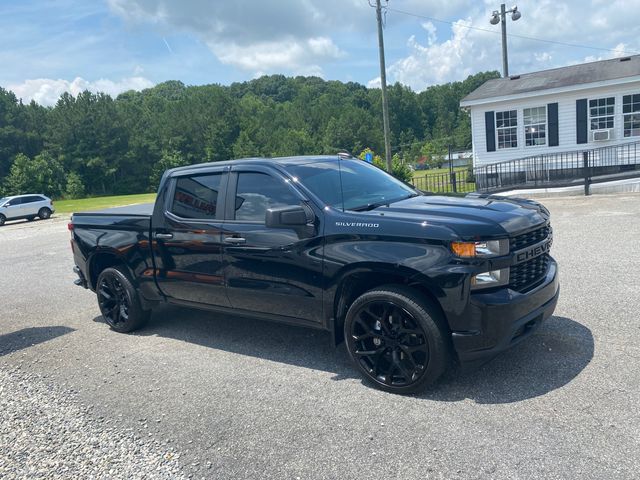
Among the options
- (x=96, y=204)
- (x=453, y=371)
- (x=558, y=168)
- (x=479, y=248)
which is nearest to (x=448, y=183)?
(x=558, y=168)

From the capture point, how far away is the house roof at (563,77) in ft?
60.8

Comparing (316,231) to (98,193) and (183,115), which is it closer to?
(98,193)

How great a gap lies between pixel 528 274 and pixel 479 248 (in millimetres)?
635

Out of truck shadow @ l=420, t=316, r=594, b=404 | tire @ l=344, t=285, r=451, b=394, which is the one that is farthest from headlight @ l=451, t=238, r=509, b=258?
truck shadow @ l=420, t=316, r=594, b=404

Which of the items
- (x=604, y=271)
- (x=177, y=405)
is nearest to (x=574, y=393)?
(x=177, y=405)

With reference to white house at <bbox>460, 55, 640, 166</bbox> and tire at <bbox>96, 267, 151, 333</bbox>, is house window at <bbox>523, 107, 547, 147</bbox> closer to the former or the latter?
white house at <bbox>460, 55, 640, 166</bbox>

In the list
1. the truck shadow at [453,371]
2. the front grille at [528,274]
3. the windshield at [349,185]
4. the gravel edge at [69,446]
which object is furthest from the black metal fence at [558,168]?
the gravel edge at [69,446]

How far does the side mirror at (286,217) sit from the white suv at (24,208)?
30.5 meters

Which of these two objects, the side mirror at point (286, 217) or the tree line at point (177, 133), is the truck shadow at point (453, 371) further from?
the tree line at point (177, 133)

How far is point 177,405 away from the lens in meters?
4.13

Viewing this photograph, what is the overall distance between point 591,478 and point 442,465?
78 centimetres

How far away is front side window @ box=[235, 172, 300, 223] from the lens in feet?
15.4

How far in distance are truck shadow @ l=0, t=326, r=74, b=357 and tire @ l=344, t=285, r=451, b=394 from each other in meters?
3.95

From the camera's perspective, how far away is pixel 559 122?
63.7ft
